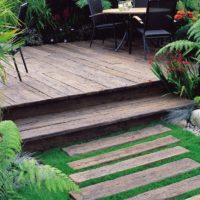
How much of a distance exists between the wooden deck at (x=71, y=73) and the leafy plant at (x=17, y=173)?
42.4 inches

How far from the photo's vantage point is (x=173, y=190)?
11.7 ft

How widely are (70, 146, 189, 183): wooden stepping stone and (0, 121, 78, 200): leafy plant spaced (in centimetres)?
75

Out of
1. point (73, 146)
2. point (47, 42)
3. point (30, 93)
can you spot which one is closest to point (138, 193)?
point (73, 146)

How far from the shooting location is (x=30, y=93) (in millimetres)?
5035

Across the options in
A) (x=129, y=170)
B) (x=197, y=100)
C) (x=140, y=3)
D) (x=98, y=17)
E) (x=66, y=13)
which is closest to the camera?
(x=129, y=170)

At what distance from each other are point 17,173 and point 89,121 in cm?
165

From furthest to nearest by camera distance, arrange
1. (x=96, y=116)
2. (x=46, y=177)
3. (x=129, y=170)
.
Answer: (x=96, y=116)
(x=129, y=170)
(x=46, y=177)

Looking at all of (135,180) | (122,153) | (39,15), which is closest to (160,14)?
(39,15)

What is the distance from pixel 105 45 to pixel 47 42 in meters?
1.16

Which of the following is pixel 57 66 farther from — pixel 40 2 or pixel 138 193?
pixel 138 193

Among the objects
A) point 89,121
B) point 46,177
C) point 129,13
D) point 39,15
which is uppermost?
point 129,13

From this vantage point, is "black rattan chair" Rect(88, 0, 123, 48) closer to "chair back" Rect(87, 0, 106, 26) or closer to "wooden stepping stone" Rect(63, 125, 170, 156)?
"chair back" Rect(87, 0, 106, 26)

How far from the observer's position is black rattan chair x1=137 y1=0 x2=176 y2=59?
255 inches

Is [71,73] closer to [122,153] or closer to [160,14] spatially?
[160,14]
